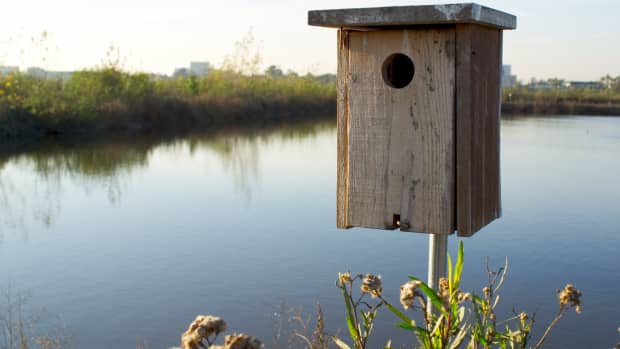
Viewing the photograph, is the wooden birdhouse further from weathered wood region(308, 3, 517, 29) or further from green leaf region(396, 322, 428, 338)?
green leaf region(396, 322, 428, 338)

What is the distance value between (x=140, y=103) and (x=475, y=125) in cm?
2033

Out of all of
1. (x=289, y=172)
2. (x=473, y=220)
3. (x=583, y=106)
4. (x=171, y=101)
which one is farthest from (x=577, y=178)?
(x=583, y=106)

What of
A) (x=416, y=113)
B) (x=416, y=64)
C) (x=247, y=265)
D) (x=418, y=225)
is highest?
(x=416, y=64)

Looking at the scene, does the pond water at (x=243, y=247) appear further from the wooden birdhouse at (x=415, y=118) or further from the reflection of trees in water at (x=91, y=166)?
the wooden birdhouse at (x=415, y=118)

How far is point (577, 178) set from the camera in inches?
507

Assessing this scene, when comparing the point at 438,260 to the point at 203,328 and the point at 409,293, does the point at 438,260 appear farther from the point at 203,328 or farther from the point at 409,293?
the point at 203,328

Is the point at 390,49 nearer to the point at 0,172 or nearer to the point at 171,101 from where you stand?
the point at 0,172

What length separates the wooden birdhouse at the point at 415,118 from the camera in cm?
246

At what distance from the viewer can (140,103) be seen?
22.0m

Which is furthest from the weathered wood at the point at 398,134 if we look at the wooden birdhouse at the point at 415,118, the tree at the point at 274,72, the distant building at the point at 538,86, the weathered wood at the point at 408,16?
the distant building at the point at 538,86

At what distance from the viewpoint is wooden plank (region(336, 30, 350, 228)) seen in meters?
2.67

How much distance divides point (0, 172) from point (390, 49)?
467 inches

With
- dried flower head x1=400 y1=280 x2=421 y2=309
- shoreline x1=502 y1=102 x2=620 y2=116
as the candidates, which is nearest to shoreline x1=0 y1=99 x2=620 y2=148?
shoreline x1=502 y1=102 x2=620 y2=116

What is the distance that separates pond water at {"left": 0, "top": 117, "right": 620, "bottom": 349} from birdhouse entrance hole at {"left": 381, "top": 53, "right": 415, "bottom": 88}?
80.3 inches
